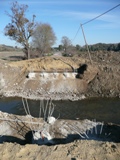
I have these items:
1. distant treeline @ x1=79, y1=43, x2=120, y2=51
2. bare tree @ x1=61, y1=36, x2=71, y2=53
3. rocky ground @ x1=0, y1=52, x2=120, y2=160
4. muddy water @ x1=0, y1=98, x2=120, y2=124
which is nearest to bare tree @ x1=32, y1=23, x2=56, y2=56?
bare tree @ x1=61, y1=36, x2=71, y2=53

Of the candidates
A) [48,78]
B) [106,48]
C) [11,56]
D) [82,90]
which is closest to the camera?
[82,90]

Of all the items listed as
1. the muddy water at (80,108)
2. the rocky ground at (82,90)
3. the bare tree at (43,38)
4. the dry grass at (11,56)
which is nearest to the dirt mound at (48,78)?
the rocky ground at (82,90)

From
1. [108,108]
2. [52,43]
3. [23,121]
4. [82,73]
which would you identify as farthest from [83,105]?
[52,43]

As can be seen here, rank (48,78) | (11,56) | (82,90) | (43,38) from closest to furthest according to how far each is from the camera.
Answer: (82,90) < (48,78) < (43,38) < (11,56)

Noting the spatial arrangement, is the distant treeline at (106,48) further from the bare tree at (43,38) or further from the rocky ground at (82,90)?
the rocky ground at (82,90)

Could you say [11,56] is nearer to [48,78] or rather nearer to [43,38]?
[43,38]

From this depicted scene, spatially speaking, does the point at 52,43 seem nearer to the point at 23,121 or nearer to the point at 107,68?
the point at 107,68

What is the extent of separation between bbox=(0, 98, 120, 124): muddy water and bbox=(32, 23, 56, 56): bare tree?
23.9 meters

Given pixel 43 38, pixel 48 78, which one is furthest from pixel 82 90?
pixel 43 38

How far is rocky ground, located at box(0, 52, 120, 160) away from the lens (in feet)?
24.2

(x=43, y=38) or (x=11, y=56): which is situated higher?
(x=43, y=38)

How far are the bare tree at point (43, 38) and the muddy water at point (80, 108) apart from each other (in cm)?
2393

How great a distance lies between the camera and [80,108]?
19.8 metres

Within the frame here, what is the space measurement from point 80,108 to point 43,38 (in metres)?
28.1
